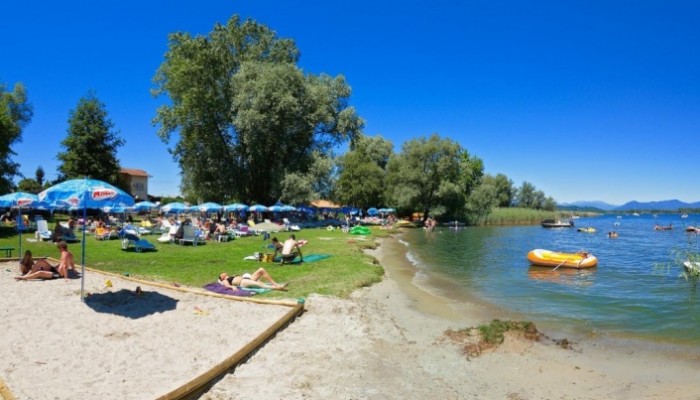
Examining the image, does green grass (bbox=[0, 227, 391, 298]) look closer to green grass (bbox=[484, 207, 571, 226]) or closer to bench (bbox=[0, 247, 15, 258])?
bench (bbox=[0, 247, 15, 258])

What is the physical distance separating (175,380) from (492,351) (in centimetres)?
543

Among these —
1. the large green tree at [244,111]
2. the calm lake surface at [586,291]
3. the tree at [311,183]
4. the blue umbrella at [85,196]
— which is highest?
the large green tree at [244,111]

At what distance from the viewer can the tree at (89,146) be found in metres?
46.8

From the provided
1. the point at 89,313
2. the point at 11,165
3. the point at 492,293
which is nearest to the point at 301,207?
the point at 11,165

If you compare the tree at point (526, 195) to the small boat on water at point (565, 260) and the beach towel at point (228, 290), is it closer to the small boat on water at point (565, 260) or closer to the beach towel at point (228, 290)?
the small boat on water at point (565, 260)

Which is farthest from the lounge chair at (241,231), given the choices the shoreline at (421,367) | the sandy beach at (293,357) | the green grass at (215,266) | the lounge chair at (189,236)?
the shoreline at (421,367)

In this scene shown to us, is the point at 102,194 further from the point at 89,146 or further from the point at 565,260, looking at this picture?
the point at 89,146

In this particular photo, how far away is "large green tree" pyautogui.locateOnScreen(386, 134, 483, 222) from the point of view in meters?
63.8

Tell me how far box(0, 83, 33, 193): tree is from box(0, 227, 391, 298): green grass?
885 cm

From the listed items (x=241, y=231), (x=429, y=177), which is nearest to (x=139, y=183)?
(x=429, y=177)

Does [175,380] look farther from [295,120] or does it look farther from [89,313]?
[295,120]

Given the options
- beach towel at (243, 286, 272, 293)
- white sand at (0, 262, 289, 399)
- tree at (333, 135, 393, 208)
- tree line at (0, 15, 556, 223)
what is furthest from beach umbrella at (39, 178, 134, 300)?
tree at (333, 135, 393, 208)

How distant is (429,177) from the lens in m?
64.6

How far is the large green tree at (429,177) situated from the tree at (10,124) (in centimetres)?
4318
